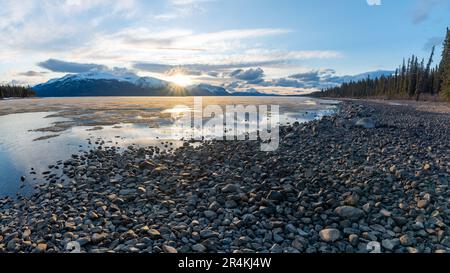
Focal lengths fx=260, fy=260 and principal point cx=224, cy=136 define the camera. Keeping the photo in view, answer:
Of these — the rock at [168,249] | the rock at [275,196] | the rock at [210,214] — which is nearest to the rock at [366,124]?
the rock at [275,196]

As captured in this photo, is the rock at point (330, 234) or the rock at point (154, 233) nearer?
the rock at point (330, 234)

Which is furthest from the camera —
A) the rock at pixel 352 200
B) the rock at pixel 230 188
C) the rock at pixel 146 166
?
the rock at pixel 146 166

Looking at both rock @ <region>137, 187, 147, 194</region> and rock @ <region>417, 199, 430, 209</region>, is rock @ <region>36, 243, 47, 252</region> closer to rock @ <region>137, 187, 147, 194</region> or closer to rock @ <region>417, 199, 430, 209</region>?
rock @ <region>137, 187, 147, 194</region>

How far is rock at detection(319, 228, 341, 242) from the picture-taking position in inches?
248

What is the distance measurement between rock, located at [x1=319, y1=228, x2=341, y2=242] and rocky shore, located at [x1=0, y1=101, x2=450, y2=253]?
23mm

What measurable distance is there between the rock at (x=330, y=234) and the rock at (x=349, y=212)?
915mm

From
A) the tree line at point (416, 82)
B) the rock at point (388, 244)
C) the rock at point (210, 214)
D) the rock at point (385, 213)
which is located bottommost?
the rock at point (388, 244)

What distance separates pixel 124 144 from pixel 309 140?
1324 cm

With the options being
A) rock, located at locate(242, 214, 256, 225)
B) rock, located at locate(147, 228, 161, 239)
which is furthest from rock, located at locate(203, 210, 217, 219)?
rock, located at locate(147, 228, 161, 239)

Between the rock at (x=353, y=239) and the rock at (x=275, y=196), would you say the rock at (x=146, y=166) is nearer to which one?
the rock at (x=275, y=196)

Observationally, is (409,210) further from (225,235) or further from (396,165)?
(225,235)

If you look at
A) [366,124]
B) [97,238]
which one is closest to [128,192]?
[97,238]

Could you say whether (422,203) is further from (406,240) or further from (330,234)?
(330,234)

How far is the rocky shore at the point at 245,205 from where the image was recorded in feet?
20.6
